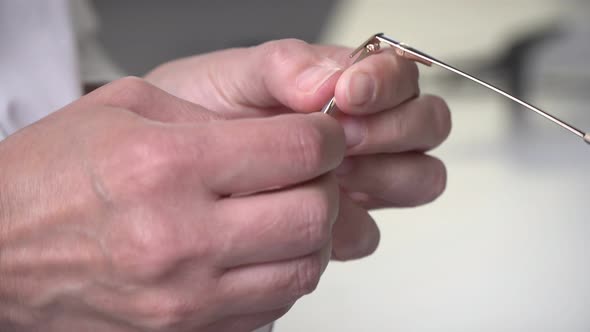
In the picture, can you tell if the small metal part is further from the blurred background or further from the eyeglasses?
the blurred background

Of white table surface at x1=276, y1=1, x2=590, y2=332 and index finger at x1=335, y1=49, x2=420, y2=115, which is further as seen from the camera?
white table surface at x1=276, y1=1, x2=590, y2=332

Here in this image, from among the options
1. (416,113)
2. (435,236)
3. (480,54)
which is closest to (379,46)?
(416,113)

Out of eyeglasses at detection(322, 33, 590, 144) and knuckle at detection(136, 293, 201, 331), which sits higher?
eyeglasses at detection(322, 33, 590, 144)

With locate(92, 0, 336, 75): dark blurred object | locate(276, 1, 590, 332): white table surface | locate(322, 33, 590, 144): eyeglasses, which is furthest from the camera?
locate(92, 0, 336, 75): dark blurred object

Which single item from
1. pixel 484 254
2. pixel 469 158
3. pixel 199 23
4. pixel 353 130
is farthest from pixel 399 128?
pixel 199 23

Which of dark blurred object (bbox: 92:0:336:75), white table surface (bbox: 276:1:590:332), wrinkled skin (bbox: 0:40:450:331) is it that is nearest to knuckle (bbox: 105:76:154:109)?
wrinkled skin (bbox: 0:40:450:331)

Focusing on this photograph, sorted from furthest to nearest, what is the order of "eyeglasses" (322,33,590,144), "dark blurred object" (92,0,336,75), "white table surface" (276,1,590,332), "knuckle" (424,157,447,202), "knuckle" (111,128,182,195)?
"dark blurred object" (92,0,336,75), "white table surface" (276,1,590,332), "knuckle" (424,157,447,202), "eyeglasses" (322,33,590,144), "knuckle" (111,128,182,195)

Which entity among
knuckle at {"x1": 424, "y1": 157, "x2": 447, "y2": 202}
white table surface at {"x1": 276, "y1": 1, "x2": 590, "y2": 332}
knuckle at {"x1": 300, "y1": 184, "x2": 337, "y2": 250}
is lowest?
white table surface at {"x1": 276, "y1": 1, "x2": 590, "y2": 332}

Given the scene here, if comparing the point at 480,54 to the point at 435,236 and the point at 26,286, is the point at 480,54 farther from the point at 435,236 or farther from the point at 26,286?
the point at 26,286
